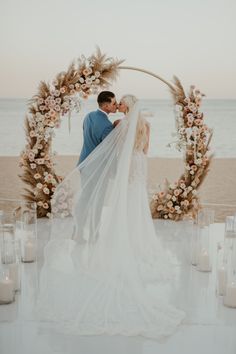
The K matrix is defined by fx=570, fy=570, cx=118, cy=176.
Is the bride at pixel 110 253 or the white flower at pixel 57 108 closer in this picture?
the bride at pixel 110 253

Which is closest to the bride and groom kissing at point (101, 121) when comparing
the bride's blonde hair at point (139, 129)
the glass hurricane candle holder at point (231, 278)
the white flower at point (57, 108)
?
the bride's blonde hair at point (139, 129)

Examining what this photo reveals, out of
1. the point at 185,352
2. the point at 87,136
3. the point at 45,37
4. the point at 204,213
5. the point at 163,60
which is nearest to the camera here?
the point at 185,352

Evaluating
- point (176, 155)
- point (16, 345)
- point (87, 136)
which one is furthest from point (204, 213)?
point (176, 155)

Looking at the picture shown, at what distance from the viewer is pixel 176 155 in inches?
635

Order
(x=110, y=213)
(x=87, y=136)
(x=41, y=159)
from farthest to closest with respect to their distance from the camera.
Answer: (x=41, y=159) → (x=87, y=136) → (x=110, y=213)

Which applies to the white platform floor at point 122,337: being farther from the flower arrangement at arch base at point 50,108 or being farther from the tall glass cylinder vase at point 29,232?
the flower arrangement at arch base at point 50,108

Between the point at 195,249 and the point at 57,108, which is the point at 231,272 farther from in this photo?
the point at 57,108

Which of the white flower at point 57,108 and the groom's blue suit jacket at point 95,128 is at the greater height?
the white flower at point 57,108

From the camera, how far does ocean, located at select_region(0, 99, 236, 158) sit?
16688 mm

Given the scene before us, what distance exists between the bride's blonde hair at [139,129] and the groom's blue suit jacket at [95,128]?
2.26ft

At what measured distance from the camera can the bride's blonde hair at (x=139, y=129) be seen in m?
4.81

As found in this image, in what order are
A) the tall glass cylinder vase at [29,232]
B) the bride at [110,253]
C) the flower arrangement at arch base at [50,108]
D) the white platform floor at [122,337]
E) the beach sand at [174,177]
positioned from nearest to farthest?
the white platform floor at [122,337] < the bride at [110,253] < the tall glass cylinder vase at [29,232] < the flower arrangement at arch base at [50,108] < the beach sand at [174,177]

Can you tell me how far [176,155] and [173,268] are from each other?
37.5 feet

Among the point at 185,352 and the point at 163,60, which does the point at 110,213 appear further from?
the point at 163,60
